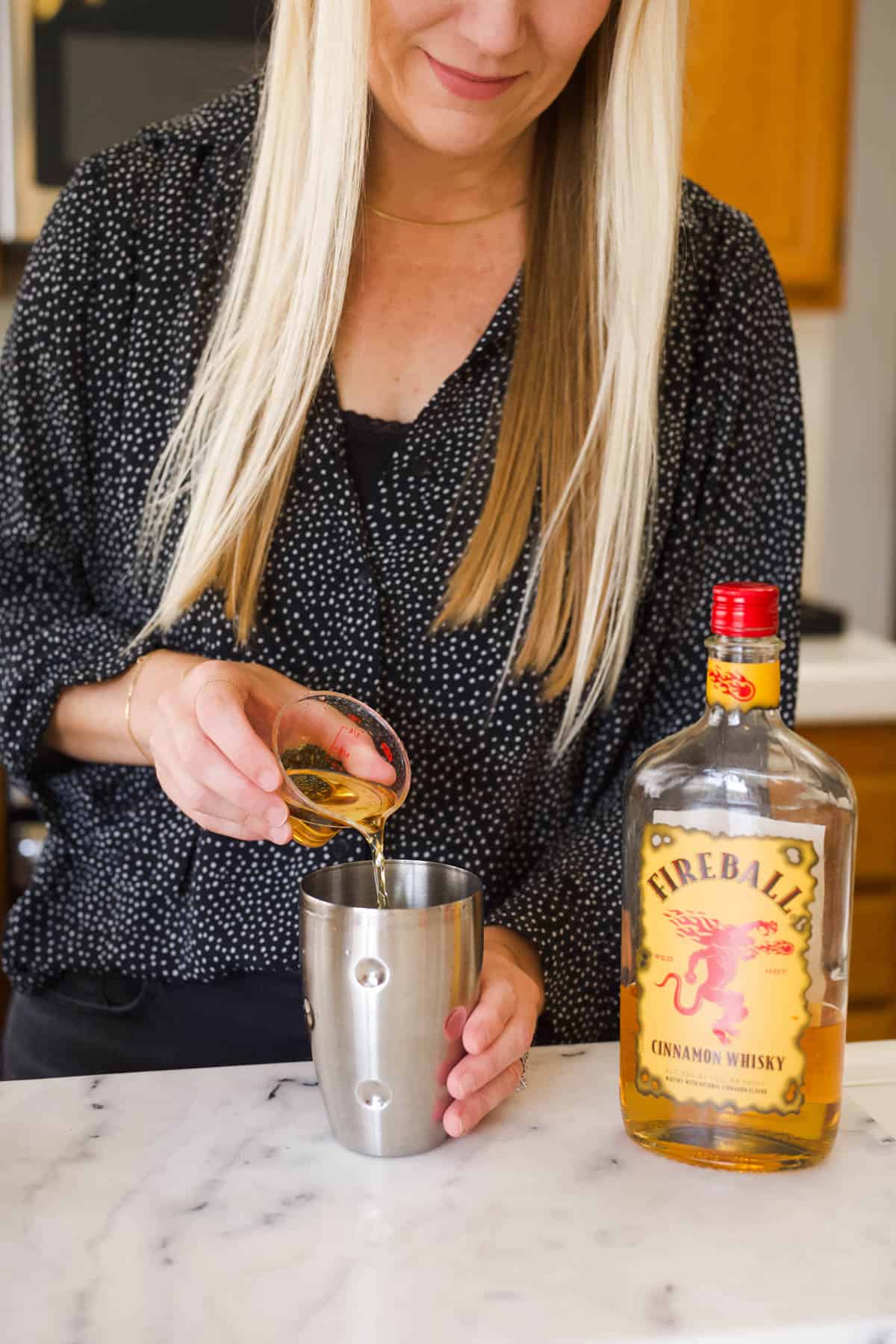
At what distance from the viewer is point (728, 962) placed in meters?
0.71

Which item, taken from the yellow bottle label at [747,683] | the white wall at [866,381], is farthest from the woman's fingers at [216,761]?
the white wall at [866,381]

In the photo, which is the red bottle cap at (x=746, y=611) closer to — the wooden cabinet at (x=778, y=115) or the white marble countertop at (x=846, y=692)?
the white marble countertop at (x=846, y=692)

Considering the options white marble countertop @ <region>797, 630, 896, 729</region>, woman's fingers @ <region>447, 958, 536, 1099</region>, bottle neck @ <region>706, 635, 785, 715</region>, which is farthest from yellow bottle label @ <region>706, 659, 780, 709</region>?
white marble countertop @ <region>797, 630, 896, 729</region>

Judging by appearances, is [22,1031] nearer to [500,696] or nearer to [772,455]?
[500,696]

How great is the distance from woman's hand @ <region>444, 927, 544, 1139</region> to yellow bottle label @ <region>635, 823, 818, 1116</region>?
9cm

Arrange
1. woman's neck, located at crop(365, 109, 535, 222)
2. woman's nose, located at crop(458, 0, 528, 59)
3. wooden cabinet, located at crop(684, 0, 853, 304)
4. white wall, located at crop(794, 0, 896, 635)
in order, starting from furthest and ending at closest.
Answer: white wall, located at crop(794, 0, 896, 635) → wooden cabinet, located at crop(684, 0, 853, 304) → woman's neck, located at crop(365, 109, 535, 222) → woman's nose, located at crop(458, 0, 528, 59)

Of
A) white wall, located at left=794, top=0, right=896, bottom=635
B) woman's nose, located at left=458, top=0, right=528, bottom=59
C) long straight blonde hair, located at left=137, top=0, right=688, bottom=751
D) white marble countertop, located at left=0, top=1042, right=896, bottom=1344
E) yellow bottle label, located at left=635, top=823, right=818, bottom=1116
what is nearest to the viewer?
white marble countertop, located at left=0, top=1042, right=896, bottom=1344

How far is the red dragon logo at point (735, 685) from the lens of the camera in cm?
72

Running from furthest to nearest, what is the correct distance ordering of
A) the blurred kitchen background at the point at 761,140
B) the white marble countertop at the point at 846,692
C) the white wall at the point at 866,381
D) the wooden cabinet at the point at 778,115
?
the white wall at the point at 866,381, the wooden cabinet at the point at 778,115, the white marble countertop at the point at 846,692, the blurred kitchen background at the point at 761,140

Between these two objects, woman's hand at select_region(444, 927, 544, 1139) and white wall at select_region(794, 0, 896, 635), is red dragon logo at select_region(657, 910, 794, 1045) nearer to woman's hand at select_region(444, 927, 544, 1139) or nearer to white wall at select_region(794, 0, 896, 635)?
woman's hand at select_region(444, 927, 544, 1139)

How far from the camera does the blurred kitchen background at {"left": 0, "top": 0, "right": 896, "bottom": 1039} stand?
2.10 m

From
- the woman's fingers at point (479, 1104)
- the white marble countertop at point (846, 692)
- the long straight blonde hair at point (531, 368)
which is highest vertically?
the long straight blonde hair at point (531, 368)

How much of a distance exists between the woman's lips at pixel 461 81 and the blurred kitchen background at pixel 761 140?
0.61 m

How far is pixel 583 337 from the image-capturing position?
3.69 ft
